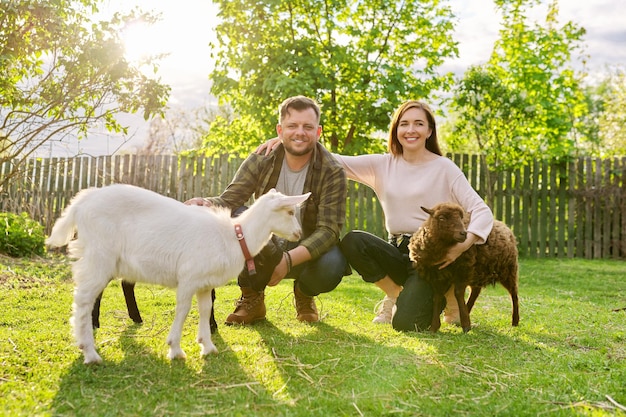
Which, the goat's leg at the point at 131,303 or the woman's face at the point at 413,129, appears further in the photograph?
the woman's face at the point at 413,129

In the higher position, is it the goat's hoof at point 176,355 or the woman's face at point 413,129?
the woman's face at point 413,129

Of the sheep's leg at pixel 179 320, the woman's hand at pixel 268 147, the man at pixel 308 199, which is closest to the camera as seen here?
the sheep's leg at pixel 179 320

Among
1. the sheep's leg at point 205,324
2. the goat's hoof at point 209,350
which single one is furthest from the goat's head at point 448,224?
the goat's hoof at point 209,350

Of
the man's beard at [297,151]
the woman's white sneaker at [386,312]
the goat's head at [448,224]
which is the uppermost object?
the man's beard at [297,151]

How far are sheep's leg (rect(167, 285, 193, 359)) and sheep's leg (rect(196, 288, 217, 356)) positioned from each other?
0.16 m

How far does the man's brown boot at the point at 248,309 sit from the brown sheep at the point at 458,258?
4.56 ft

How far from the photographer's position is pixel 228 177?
11.9 m

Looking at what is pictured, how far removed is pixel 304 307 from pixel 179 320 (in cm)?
178

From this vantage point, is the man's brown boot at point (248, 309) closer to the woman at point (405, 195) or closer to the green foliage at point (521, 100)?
the woman at point (405, 195)

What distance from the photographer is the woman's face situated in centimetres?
491

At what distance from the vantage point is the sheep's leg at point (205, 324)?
3623 mm

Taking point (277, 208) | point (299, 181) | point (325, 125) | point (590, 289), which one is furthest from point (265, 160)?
point (325, 125)

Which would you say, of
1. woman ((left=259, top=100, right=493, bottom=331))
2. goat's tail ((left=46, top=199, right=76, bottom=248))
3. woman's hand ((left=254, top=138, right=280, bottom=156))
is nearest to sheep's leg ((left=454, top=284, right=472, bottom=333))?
woman ((left=259, top=100, right=493, bottom=331))

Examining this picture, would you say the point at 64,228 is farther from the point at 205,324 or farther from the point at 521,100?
the point at 521,100
